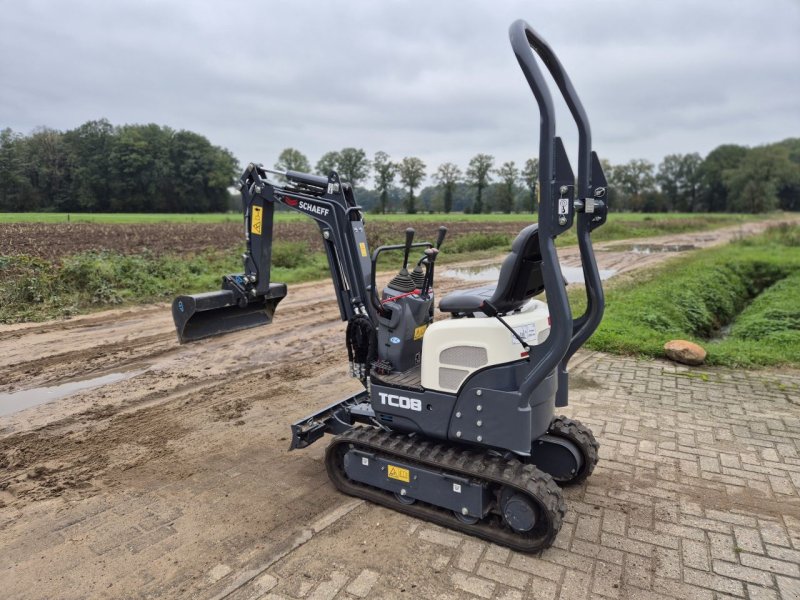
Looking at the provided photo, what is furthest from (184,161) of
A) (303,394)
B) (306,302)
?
(303,394)

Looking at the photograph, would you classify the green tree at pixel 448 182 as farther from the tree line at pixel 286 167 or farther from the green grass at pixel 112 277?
the green grass at pixel 112 277

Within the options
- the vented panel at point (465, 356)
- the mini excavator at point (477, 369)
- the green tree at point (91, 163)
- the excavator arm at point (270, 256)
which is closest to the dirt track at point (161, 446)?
the mini excavator at point (477, 369)

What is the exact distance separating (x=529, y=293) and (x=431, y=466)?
142 cm

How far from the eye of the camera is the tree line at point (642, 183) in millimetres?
82000

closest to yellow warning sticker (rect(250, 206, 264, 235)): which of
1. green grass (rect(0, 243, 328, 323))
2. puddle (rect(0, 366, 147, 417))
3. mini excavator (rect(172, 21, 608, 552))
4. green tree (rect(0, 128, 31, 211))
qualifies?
mini excavator (rect(172, 21, 608, 552))

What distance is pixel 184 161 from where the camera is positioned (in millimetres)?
67750

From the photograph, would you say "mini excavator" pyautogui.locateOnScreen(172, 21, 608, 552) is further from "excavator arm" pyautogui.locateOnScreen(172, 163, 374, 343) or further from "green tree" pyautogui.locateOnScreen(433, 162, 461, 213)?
"green tree" pyautogui.locateOnScreen(433, 162, 461, 213)

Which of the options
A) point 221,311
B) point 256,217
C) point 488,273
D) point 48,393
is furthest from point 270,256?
point 488,273

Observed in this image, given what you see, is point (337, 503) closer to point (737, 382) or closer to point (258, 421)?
point (258, 421)

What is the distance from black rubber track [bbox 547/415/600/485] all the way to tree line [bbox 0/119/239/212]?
20983mm

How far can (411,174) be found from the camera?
8975 cm

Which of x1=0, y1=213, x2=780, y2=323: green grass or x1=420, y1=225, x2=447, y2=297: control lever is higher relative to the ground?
x1=420, y1=225, x2=447, y2=297: control lever

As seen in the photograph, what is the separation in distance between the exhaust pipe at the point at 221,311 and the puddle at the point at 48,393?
2.03 m

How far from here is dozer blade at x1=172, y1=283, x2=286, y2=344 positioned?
546 cm
